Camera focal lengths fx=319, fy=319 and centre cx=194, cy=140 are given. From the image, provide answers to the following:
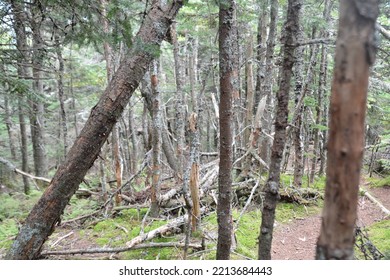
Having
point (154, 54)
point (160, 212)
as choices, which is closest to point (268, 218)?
point (154, 54)

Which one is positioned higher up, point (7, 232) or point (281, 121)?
point (281, 121)

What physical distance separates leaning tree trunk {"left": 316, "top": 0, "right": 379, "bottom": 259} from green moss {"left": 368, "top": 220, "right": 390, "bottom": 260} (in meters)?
4.31

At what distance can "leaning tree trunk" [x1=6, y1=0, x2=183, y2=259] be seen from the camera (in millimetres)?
3410

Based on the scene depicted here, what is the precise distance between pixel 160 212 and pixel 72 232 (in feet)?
6.00

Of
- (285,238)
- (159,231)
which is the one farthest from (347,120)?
(285,238)

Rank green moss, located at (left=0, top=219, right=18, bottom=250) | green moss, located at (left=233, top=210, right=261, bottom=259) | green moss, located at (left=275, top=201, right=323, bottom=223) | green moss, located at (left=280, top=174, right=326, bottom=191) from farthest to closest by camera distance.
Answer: green moss, located at (left=280, top=174, right=326, bottom=191) → green moss, located at (left=275, top=201, right=323, bottom=223) → green moss, located at (left=0, top=219, right=18, bottom=250) → green moss, located at (left=233, top=210, right=261, bottom=259)

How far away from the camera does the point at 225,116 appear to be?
3.45m

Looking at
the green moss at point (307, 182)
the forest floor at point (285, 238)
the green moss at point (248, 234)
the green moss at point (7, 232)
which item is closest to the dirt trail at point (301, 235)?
the forest floor at point (285, 238)

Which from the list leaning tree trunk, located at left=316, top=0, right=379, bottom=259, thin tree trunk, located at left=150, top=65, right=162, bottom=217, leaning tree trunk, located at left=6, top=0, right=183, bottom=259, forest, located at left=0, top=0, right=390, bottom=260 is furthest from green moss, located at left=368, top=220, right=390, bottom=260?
leaning tree trunk, located at left=6, top=0, right=183, bottom=259

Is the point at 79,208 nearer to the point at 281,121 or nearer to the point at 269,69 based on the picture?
the point at 269,69

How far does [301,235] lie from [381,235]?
4.57 ft

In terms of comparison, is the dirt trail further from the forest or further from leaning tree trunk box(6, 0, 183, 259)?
leaning tree trunk box(6, 0, 183, 259)

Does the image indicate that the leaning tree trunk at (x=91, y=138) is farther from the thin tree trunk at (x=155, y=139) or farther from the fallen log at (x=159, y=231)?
the thin tree trunk at (x=155, y=139)
